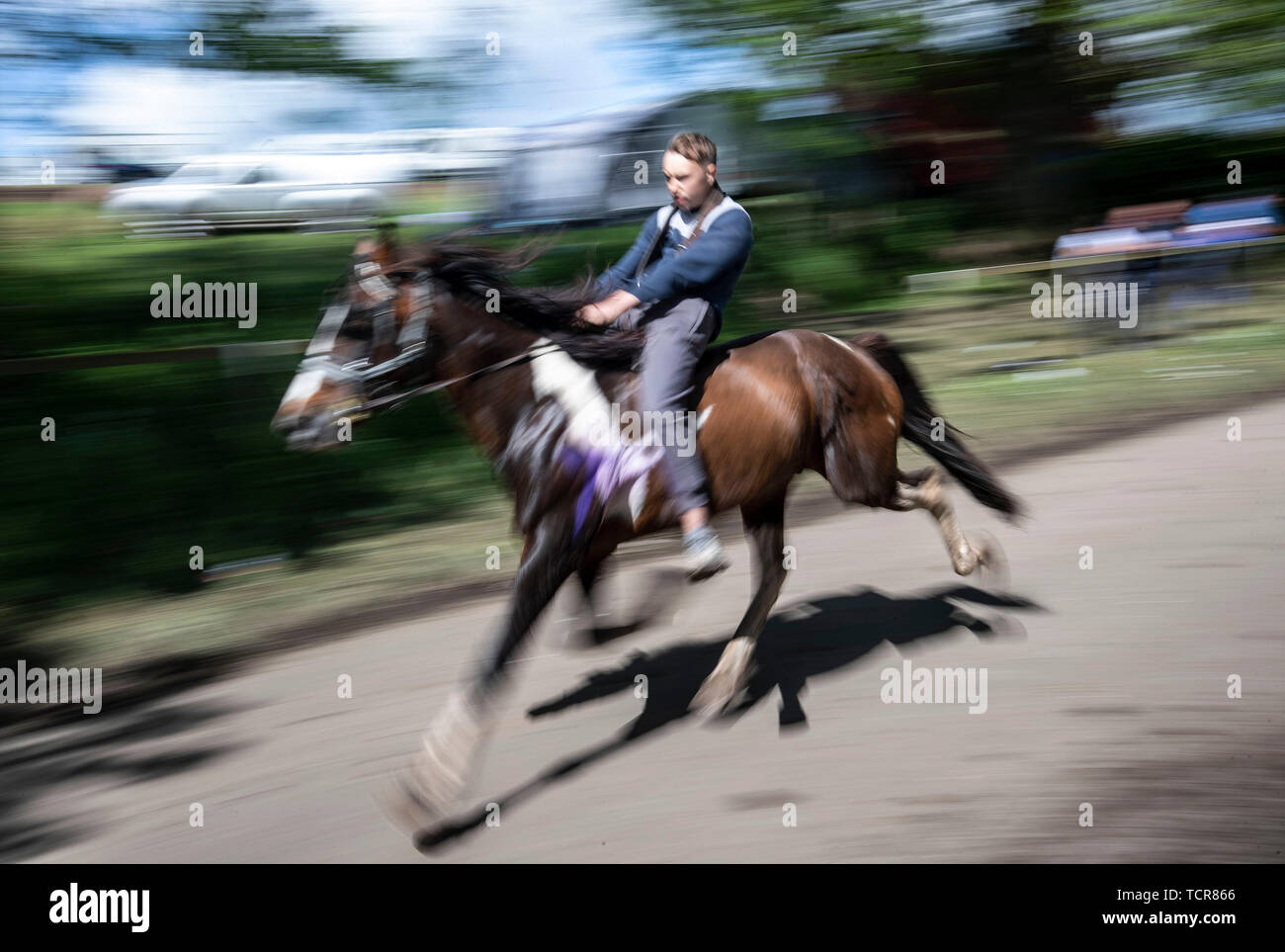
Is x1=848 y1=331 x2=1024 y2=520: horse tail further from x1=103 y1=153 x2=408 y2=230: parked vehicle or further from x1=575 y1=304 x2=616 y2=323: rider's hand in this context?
x1=103 y1=153 x2=408 y2=230: parked vehicle

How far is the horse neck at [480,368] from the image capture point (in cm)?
444

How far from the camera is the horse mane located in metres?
4.50

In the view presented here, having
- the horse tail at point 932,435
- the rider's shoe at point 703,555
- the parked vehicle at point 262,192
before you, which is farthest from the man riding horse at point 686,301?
the parked vehicle at point 262,192

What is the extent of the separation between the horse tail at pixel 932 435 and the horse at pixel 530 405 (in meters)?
0.68

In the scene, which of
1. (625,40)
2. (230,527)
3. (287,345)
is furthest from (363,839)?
(625,40)

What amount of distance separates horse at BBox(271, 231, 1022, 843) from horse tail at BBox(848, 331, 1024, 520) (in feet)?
2.23

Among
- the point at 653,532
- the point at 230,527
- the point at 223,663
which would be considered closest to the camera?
the point at 653,532

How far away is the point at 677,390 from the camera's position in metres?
4.55

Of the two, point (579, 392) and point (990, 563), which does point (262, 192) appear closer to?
point (579, 392)

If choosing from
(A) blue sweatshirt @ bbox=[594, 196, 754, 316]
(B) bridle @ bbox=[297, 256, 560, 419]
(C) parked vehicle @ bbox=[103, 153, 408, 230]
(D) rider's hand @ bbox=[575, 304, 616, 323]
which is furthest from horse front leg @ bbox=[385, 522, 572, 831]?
(C) parked vehicle @ bbox=[103, 153, 408, 230]

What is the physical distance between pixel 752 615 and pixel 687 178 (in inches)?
72.4

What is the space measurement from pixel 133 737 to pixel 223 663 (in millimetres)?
847

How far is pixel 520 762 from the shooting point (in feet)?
14.9

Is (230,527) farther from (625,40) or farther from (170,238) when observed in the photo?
(625,40)
